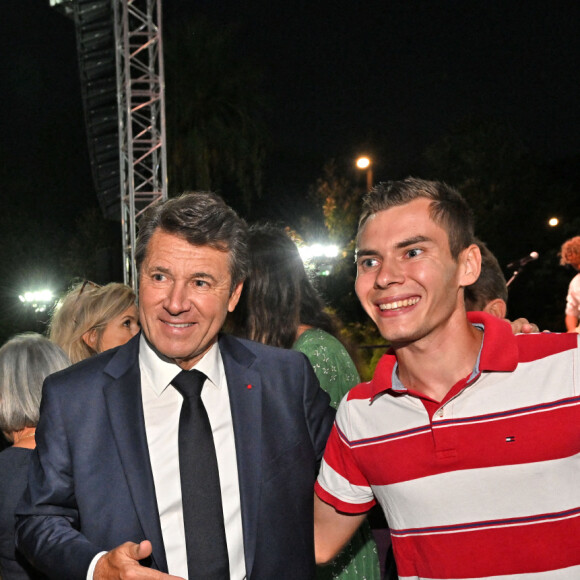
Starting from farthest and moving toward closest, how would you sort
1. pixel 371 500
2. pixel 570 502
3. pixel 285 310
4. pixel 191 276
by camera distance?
pixel 285 310, pixel 191 276, pixel 371 500, pixel 570 502

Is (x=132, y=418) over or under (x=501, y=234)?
under

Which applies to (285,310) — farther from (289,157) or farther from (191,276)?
(289,157)

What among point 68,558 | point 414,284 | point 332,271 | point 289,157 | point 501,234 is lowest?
point 68,558

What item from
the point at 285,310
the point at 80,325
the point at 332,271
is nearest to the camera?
the point at 285,310

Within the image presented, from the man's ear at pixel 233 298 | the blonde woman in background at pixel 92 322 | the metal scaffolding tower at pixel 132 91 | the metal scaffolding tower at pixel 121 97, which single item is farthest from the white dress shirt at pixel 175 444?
the metal scaffolding tower at pixel 132 91

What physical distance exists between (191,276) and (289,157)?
31.2m

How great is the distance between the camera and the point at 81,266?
24984 millimetres

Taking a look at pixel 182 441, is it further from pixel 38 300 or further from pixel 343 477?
pixel 38 300

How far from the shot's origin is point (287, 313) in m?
2.79

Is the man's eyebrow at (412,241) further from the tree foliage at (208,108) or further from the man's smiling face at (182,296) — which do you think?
the tree foliage at (208,108)

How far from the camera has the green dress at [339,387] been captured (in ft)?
7.65

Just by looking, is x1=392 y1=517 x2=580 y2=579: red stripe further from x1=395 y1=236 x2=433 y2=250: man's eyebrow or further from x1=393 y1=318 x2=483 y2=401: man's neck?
x1=395 y1=236 x2=433 y2=250: man's eyebrow

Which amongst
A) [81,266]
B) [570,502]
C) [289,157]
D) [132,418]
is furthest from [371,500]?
[289,157]

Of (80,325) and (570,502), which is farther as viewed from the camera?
(80,325)
